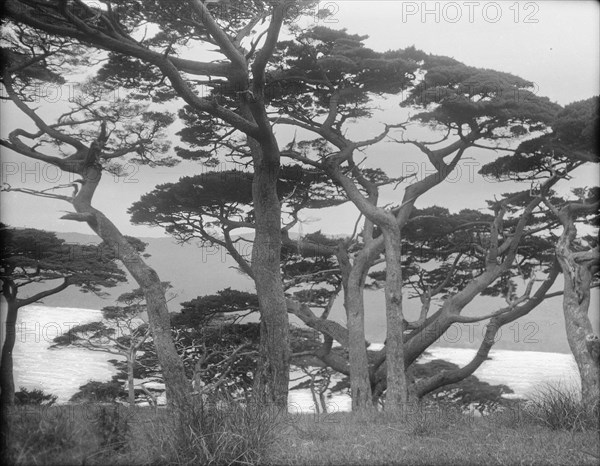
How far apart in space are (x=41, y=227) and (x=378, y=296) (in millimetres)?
42698

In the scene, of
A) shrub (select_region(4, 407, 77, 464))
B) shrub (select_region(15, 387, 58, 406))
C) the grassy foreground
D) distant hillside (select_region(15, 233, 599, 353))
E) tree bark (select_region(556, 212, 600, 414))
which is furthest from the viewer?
distant hillside (select_region(15, 233, 599, 353))

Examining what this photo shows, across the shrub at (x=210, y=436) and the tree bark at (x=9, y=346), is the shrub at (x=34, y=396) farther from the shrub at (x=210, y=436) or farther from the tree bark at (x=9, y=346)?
the shrub at (x=210, y=436)

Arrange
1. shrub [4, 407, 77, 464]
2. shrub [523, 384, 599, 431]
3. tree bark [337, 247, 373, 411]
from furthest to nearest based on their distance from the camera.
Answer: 1. tree bark [337, 247, 373, 411]
2. shrub [523, 384, 599, 431]
3. shrub [4, 407, 77, 464]

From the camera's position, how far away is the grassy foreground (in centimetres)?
464

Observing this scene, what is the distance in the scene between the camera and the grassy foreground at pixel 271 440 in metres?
4.64

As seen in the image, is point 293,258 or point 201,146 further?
point 293,258

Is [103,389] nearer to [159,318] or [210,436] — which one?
[159,318]

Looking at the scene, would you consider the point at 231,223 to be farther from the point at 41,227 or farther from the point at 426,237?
the point at 426,237

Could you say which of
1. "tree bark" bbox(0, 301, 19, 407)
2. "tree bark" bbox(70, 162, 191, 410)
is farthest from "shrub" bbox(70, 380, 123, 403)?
"tree bark" bbox(70, 162, 191, 410)

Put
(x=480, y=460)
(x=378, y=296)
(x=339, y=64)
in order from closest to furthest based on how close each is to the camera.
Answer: (x=480, y=460)
(x=339, y=64)
(x=378, y=296)

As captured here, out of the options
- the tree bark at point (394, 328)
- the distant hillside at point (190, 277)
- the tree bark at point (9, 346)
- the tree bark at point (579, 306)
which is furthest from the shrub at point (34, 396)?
the tree bark at point (579, 306)

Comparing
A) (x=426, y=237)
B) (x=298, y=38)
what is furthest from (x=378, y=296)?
(x=298, y=38)

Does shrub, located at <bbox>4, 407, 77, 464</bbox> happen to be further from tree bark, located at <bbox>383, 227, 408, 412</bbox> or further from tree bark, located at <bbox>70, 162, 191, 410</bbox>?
tree bark, located at <bbox>383, 227, 408, 412</bbox>

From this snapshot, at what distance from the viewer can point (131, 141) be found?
13.0 m
